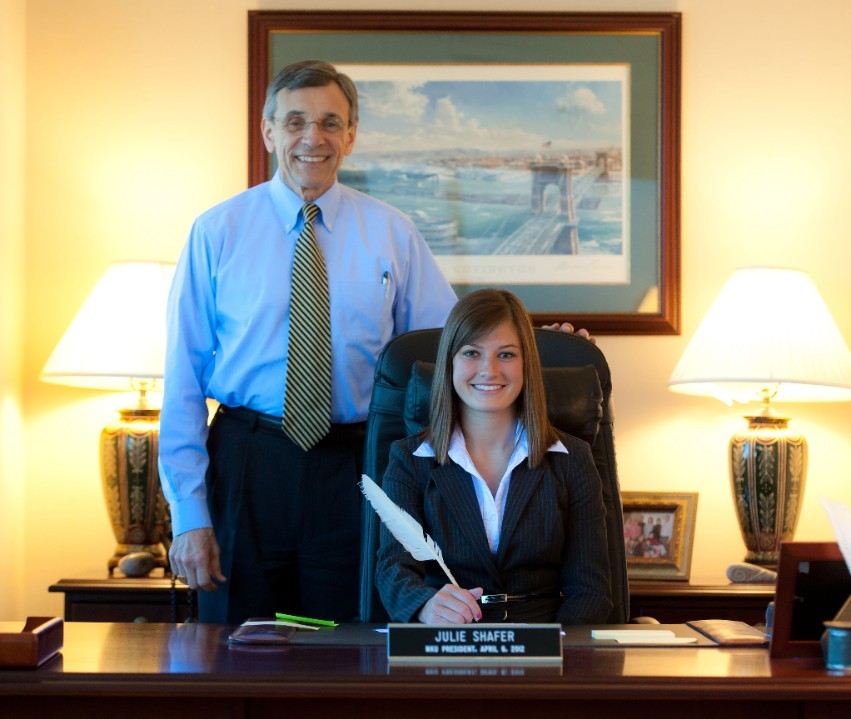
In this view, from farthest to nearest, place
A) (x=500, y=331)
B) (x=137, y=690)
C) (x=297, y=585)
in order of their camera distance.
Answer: (x=297, y=585) < (x=500, y=331) < (x=137, y=690)

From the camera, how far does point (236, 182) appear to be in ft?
11.2

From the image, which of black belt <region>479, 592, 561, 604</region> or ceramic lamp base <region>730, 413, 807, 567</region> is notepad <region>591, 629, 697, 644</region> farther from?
ceramic lamp base <region>730, 413, 807, 567</region>

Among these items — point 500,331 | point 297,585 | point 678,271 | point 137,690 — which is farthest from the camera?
point 678,271

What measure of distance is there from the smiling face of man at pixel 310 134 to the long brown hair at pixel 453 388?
498mm

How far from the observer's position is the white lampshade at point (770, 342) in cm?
301

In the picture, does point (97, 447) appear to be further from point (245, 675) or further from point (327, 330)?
point (245, 675)

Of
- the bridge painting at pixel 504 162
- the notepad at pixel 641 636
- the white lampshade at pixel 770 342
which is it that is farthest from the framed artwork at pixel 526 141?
the notepad at pixel 641 636

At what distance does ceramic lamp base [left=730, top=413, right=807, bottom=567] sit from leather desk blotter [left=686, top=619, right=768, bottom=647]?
121 centimetres

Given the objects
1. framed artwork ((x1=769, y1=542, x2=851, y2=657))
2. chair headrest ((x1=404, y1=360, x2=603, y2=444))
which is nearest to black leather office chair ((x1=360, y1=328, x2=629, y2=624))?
chair headrest ((x1=404, y1=360, x2=603, y2=444))

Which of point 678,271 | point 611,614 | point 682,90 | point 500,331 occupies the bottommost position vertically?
point 611,614

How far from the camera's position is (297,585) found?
8.04ft

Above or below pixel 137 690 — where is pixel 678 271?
above

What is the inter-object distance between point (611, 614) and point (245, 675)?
0.96 metres

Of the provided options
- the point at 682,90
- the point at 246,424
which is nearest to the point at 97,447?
the point at 246,424
